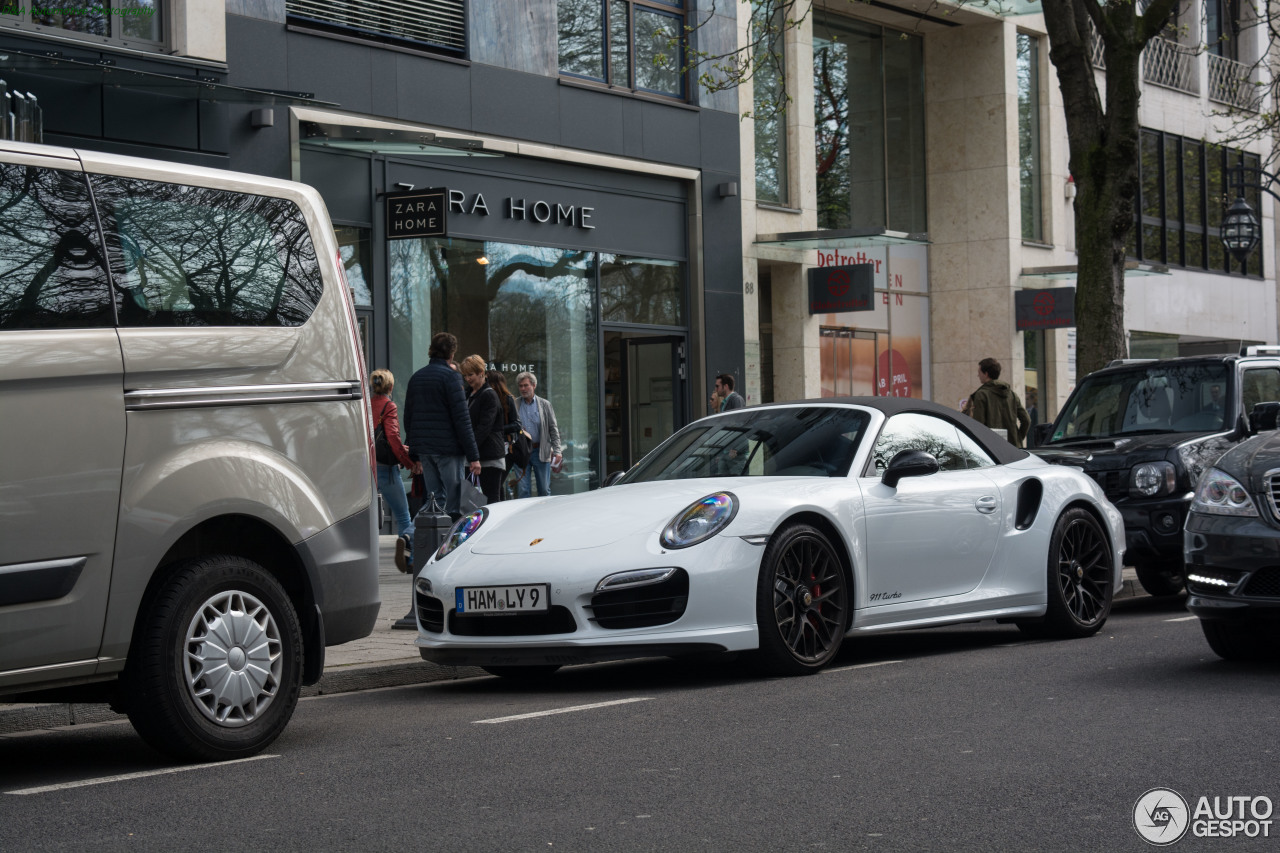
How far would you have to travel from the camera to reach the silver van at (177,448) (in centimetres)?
547

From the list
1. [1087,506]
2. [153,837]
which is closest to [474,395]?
[1087,506]

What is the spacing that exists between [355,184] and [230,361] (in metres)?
11.5

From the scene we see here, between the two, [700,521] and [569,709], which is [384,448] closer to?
[700,521]

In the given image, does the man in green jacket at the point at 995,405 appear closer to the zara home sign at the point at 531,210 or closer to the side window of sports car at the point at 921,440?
the zara home sign at the point at 531,210

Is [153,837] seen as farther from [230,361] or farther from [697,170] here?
[697,170]

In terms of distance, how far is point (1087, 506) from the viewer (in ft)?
32.2

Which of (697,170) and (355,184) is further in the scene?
(697,170)

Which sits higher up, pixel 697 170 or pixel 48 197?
pixel 697 170

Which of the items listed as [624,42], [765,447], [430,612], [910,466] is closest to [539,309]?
[624,42]

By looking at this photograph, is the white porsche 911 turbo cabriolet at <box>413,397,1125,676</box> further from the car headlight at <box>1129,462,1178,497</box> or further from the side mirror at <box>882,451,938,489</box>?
the car headlight at <box>1129,462,1178,497</box>

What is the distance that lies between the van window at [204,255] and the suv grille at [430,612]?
198 cm

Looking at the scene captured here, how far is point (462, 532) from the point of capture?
8391 mm

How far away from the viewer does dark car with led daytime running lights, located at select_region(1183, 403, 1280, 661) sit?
7617mm

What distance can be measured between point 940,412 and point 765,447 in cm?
122
